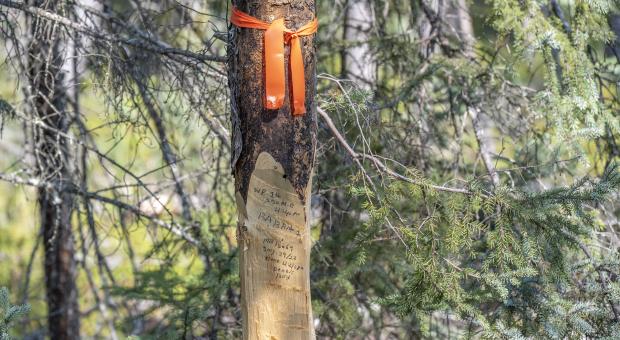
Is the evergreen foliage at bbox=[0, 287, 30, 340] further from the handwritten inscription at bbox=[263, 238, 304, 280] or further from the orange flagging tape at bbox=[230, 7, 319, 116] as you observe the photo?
the orange flagging tape at bbox=[230, 7, 319, 116]

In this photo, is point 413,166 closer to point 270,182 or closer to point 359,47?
point 270,182

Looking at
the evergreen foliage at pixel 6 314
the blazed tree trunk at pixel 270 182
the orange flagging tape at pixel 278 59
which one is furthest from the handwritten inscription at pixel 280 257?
the evergreen foliage at pixel 6 314

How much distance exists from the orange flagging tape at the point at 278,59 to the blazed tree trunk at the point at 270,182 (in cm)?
3

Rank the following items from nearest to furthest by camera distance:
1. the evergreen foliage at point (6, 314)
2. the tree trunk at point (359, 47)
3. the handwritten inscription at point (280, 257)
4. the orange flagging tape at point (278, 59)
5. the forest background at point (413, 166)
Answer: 1. the orange flagging tape at point (278, 59)
2. the handwritten inscription at point (280, 257)
3. the evergreen foliage at point (6, 314)
4. the forest background at point (413, 166)
5. the tree trunk at point (359, 47)

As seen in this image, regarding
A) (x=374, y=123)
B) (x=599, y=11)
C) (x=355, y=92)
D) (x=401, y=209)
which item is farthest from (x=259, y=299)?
(x=599, y=11)

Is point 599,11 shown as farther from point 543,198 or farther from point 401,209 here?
point 401,209

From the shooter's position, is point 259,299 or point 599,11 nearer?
point 259,299

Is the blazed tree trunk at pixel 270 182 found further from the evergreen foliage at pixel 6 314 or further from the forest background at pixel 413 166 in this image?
the evergreen foliage at pixel 6 314

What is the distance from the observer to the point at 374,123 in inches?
170

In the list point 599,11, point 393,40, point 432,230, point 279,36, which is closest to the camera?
point 279,36

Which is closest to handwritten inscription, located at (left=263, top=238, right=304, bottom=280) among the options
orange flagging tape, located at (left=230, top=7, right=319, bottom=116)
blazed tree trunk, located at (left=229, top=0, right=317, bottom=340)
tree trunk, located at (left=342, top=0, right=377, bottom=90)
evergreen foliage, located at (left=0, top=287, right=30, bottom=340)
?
blazed tree trunk, located at (left=229, top=0, right=317, bottom=340)

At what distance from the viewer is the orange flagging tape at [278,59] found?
2.85m

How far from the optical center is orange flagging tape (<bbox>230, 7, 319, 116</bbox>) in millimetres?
2852

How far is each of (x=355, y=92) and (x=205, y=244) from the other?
6.44 feet
